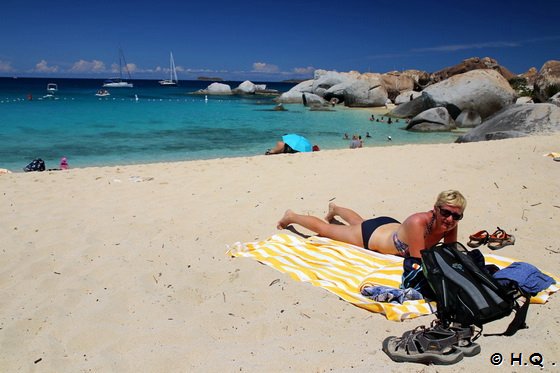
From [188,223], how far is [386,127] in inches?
763

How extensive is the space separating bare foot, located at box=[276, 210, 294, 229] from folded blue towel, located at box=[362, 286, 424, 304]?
1.80m

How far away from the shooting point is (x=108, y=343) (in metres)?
2.86

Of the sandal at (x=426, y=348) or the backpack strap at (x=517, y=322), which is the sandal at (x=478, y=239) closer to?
the backpack strap at (x=517, y=322)

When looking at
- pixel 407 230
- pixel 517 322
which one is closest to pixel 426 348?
pixel 517 322

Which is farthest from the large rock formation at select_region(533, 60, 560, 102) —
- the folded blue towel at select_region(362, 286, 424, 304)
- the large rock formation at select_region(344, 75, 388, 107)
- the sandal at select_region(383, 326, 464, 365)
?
the sandal at select_region(383, 326, 464, 365)

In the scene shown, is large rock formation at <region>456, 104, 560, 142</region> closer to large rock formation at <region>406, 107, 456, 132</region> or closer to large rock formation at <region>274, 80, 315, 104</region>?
large rock formation at <region>406, 107, 456, 132</region>

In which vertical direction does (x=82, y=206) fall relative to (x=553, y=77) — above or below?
below

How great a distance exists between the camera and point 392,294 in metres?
3.21

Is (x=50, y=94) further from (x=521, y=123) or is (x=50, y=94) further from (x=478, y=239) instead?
(x=478, y=239)

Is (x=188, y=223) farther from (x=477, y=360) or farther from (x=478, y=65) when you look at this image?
(x=478, y=65)

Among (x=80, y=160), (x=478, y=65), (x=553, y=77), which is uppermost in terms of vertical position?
(x=478, y=65)

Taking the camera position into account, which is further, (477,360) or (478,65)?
(478,65)

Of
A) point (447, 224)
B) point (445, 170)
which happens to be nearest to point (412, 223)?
point (447, 224)

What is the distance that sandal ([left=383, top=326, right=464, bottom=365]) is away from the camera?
235 cm
